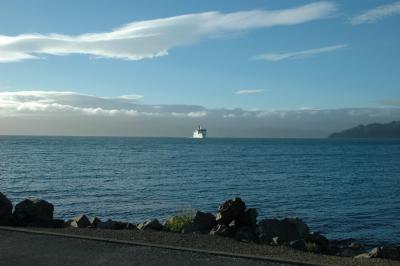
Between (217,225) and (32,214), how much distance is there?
233 inches

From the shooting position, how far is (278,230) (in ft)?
58.0

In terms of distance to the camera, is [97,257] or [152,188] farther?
[152,188]

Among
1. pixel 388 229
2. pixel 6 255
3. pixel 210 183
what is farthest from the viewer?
pixel 210 183

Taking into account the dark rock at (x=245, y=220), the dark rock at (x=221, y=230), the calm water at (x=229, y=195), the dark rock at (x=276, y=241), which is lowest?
the calm water at (x=229, y=195)

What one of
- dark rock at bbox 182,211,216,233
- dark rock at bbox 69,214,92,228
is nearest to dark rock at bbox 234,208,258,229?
dark rock at bbox 182,211,216,233

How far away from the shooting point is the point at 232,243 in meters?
13.6

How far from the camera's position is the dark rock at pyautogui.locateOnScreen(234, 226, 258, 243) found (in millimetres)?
16016

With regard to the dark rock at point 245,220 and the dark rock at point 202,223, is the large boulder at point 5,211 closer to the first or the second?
the dark rock at point 202,223

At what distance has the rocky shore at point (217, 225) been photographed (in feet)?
52.9

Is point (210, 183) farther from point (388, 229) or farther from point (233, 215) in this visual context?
point (233, 215)

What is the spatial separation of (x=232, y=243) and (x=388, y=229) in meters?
15.1

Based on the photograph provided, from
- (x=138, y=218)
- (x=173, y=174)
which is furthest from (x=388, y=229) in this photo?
(x=173, y=174)

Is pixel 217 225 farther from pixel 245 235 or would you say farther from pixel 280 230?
pixel 280 230

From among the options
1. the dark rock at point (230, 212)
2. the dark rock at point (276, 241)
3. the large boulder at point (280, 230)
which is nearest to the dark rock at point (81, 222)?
the dark rock at point (230, 212)
